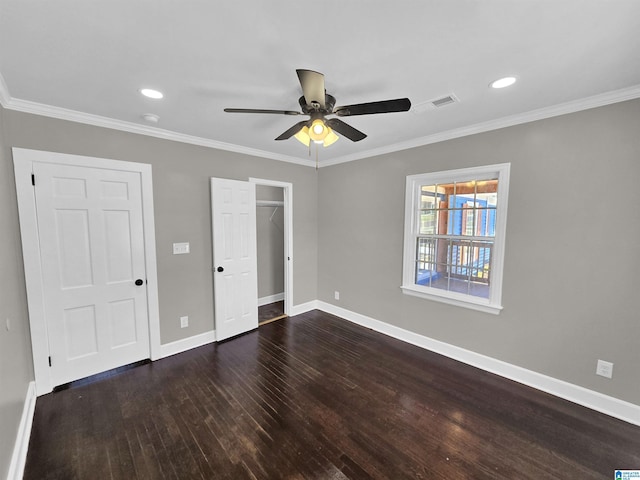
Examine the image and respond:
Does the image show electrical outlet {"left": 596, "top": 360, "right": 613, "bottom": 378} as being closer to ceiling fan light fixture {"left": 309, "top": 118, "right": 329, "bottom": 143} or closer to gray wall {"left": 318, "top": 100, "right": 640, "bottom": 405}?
gray wall {"left": 318, "top": 100, "right": 640, "bottom": 405}

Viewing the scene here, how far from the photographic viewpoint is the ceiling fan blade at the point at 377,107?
1.57 metres

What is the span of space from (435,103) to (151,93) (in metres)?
2.31

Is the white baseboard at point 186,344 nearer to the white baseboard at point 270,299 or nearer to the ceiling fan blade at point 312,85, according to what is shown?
the white baseboard at point 270,299

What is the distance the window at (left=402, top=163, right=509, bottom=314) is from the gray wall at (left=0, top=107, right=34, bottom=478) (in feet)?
11.6

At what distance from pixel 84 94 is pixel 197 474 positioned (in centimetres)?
286

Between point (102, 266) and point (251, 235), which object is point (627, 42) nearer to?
point (251, 235)

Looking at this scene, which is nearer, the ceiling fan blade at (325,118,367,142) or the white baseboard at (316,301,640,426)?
the ceiling fan blade at (325,118,367,142)

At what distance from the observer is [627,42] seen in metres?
1.45

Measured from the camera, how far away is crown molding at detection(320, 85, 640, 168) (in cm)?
199

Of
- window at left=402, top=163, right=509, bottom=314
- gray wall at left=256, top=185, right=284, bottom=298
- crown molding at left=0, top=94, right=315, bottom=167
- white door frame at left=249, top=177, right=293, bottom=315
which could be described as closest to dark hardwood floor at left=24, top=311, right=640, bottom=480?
window at left=402, top=163, right=509, bottom=314

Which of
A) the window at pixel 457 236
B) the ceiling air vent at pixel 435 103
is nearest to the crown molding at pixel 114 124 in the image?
the ceiling air vent at pixel 435 103

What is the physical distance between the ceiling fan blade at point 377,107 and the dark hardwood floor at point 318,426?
2.30 meters

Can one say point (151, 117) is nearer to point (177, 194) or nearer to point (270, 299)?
point (177, 194)

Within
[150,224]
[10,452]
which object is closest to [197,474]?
[10,452]
